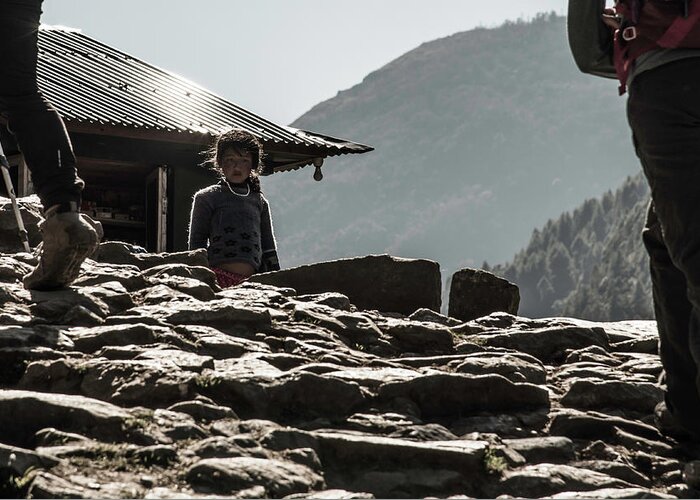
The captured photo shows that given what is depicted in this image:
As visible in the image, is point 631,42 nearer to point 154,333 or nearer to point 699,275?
point 699,275

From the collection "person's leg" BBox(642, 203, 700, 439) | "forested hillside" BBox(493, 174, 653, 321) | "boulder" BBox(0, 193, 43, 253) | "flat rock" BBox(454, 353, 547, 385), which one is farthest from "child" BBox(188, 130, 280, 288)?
"forested hillside" BBox(493, 174, 653, 321)

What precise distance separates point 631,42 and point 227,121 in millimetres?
15169

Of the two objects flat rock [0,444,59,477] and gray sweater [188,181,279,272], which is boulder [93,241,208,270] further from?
flat rock [0,444,59,477]

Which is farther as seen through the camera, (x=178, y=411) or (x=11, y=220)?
(x=11, y=220)

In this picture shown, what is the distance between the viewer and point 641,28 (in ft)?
10.4

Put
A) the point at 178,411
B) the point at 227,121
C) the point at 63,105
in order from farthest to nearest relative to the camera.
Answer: the point at 227,121
the point at 63,105
the point at 178,411

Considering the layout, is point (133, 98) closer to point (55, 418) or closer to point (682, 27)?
point (55, 418)

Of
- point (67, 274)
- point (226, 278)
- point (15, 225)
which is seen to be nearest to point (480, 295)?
point (226, 278)

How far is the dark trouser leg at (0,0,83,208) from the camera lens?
15.5 ft

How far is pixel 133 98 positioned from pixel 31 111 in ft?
41.8

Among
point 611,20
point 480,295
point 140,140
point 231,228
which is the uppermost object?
point 611,20

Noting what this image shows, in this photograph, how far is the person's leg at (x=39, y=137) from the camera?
4.72 meters

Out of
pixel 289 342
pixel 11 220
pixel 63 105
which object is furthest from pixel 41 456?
pixel 63 105

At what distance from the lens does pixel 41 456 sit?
2.88 meters
